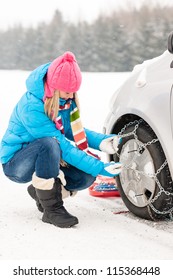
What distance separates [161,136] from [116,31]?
3101cm

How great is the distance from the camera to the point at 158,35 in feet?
105

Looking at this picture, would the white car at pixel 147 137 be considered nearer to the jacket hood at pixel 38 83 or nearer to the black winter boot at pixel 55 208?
the black winter boot at pixel 55 208

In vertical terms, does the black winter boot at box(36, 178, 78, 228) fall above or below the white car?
below

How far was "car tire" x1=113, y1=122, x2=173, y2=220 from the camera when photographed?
3.72 metres

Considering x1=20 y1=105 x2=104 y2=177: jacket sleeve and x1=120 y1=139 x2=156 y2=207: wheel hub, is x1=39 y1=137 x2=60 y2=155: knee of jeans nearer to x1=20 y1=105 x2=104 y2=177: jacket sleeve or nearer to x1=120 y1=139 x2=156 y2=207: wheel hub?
x1=20 y1=105 x2=104 y2=177: jacket sleeve

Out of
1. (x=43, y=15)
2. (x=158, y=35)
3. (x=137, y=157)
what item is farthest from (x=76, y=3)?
(x=137, y=157)

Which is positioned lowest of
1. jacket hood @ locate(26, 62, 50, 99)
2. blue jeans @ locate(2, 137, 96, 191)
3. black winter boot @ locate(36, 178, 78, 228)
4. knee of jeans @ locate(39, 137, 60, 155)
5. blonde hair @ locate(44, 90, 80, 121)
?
black winter boot @ locate(36, 178, 78, 228)

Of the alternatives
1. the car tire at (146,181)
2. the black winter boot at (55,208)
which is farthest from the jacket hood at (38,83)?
the car tire at (146,181)

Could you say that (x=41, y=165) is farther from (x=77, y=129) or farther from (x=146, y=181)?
(x=146, y=181)

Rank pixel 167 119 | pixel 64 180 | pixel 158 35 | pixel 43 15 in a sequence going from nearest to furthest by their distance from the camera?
1. pixel 167 119
2. pixel 64 180
3. pixel 158 35
4. pixel 43 15

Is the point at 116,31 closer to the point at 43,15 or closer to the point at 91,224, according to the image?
the point at 43,15

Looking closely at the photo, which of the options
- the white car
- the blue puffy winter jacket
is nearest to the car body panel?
the white car

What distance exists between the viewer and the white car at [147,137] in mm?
3555

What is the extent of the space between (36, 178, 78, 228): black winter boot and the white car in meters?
0.55
